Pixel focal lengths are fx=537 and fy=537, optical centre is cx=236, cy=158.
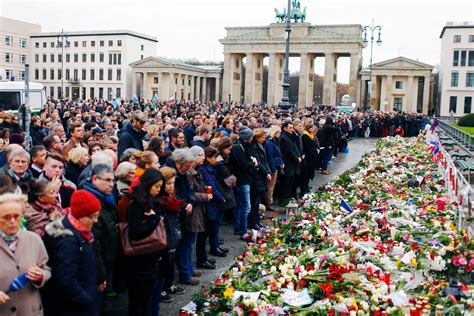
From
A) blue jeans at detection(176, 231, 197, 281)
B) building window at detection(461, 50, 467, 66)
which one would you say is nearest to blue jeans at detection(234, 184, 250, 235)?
blue jeans at detection(176, 231, 197, 281)

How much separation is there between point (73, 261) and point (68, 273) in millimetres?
113

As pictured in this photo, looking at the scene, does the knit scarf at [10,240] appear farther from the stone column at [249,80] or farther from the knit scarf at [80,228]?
the stone column at [249,80]

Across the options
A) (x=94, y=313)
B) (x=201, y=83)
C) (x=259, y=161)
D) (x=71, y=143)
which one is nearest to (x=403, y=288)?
(x=94, y=313)

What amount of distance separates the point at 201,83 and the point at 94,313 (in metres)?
94.3

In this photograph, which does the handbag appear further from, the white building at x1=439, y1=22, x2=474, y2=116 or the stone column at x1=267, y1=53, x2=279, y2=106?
the white building at x1=439, y1=22, x2=474, y2=116

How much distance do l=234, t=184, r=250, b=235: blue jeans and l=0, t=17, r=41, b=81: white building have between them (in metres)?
91.4

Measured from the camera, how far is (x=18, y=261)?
439 cm

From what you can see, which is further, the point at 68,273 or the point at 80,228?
the point at 80,228

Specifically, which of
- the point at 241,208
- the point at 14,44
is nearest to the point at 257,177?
the point at 241,208

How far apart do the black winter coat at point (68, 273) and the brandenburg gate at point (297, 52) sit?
2996 inches

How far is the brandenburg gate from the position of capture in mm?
78062

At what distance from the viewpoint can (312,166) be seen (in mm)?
15578

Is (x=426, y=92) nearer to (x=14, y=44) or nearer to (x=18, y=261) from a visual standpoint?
(x=14, y=44)

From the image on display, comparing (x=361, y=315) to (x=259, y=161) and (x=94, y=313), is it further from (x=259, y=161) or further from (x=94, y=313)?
(x=259, y=161)
